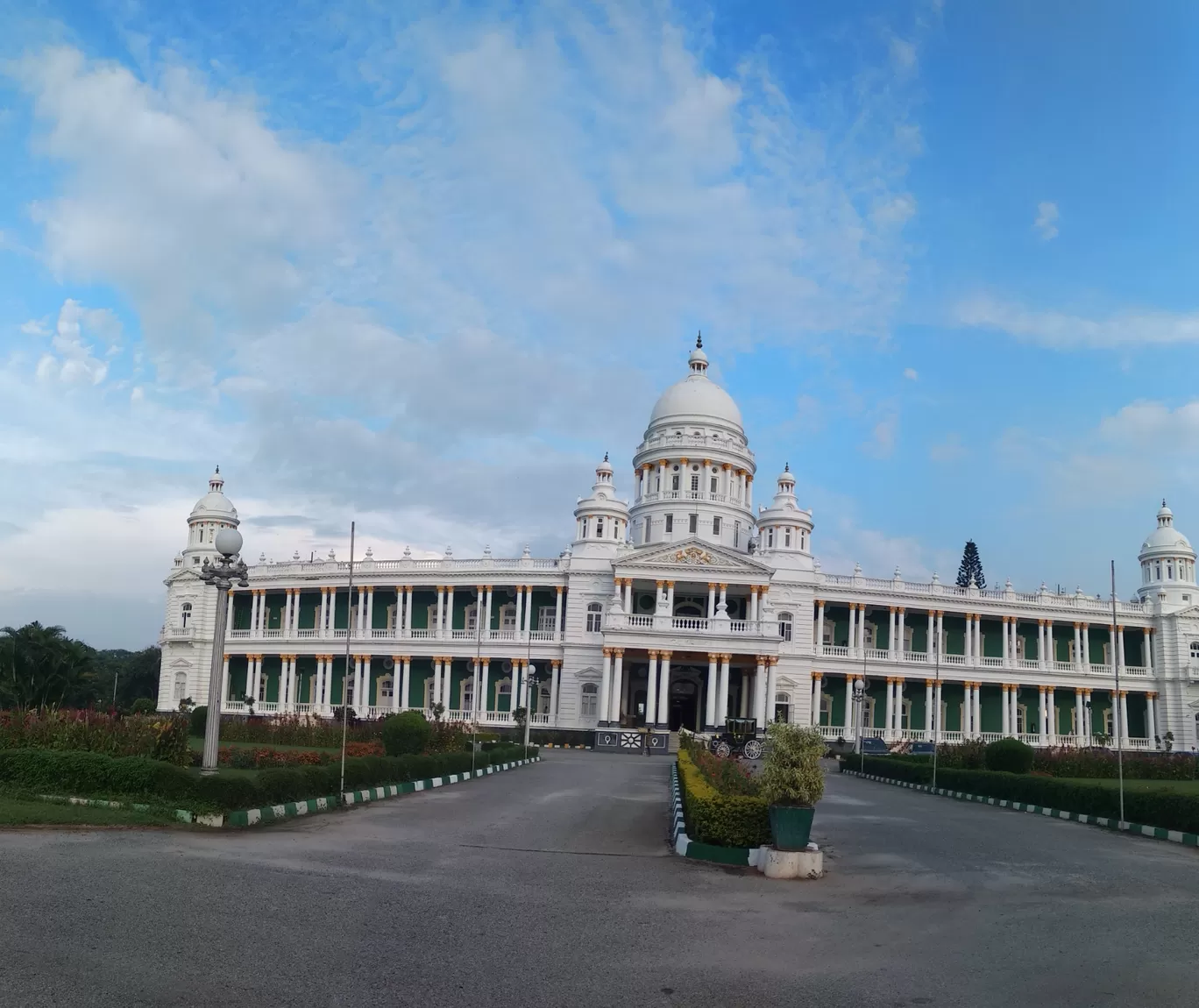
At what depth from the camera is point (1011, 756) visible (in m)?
29.8

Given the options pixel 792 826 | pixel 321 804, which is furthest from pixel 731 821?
pixel 321 804

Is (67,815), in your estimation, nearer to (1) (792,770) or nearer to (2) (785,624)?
(1) (792,770)

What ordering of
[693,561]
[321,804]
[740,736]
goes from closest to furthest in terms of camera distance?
[321,804], [740,736], [693,561]

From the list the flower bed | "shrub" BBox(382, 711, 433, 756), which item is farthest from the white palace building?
the flower bed

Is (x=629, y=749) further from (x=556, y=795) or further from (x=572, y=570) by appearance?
(x=556, y=795)

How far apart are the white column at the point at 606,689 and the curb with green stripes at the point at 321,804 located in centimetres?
2672

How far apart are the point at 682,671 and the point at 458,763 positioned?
3203 cm

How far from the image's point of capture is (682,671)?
58094mm

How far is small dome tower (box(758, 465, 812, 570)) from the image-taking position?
6106 centimetres

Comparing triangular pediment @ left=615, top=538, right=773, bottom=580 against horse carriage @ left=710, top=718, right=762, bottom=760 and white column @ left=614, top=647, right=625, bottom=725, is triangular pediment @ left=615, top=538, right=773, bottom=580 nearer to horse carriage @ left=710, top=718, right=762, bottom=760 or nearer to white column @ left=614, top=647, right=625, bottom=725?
white column @ left=614, top=647, right=625, bottom=725

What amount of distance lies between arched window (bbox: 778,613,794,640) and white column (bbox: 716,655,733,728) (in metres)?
7.00

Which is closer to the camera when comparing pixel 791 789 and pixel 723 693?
pixel 791 789

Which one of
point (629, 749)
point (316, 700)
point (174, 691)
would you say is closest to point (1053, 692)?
point (629, 749)

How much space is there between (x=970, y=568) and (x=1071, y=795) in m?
74.0
